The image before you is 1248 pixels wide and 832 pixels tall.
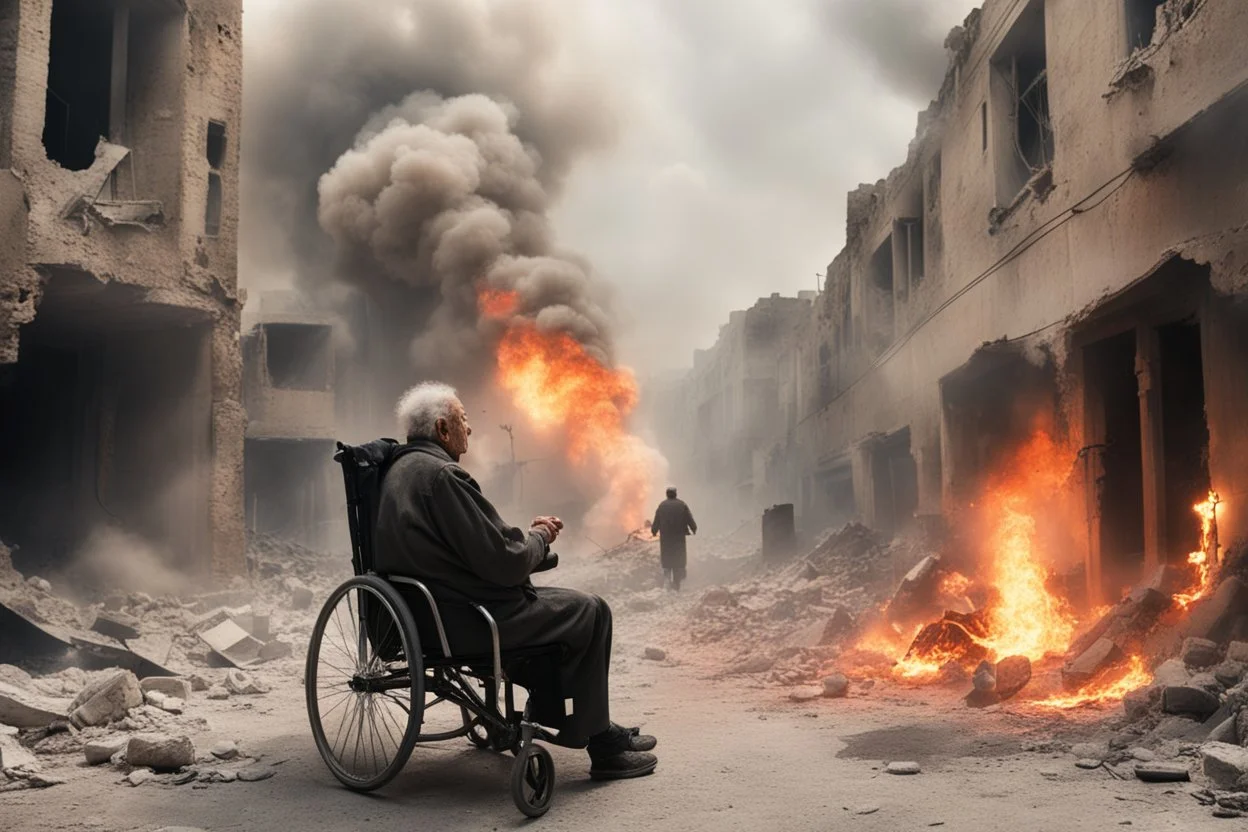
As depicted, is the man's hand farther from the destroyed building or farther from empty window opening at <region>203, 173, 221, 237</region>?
the destroyed building

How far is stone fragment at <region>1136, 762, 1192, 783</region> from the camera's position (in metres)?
3.47

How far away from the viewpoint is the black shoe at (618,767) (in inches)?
150

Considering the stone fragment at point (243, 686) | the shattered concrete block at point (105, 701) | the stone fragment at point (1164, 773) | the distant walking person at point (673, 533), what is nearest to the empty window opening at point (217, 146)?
the distant walking person at point (673, 533)

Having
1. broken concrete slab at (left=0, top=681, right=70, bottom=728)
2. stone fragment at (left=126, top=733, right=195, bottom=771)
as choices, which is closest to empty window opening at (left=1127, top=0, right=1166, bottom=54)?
stone fragment at (left=126, top=733, right=195, bottom=771)

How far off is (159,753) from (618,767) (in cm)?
195

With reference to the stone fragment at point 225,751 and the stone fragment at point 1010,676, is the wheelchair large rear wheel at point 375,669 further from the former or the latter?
the stone fragment at point 1010,676

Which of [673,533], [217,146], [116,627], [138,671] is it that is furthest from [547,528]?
[217,146]

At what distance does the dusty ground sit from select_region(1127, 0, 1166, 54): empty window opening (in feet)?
15.4

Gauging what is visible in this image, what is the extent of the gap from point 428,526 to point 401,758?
0.86 meters

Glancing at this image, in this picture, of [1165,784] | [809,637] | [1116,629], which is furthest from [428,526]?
[809,637]

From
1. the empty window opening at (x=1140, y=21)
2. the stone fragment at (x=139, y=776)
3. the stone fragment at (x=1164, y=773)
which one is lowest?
the stone fragment at (x=139, y=776)

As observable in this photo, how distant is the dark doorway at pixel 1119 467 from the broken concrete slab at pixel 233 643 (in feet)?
23.2

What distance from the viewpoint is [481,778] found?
3.90m

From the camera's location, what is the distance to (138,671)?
23.1ft
